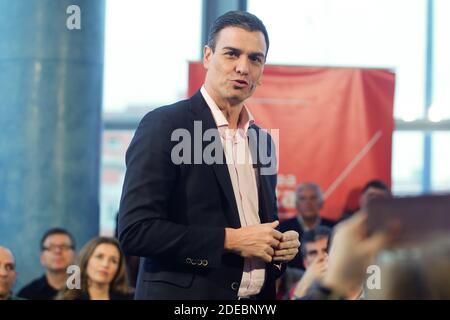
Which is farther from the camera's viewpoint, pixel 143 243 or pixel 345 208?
pixel 345 208

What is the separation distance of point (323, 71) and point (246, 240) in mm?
4724

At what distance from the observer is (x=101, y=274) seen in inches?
178

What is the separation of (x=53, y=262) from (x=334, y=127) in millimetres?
2594

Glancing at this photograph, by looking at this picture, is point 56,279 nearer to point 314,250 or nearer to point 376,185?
point 314,250

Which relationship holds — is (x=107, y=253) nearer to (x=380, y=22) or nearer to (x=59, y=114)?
(x=59, y=114)

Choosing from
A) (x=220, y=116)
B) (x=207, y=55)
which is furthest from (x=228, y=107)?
(x=207, y=55)

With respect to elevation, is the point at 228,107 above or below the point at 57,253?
above

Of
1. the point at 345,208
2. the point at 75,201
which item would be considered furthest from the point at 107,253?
the point at 345,208

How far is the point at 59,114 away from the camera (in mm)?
5684

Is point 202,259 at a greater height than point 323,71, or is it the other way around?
point 323,71

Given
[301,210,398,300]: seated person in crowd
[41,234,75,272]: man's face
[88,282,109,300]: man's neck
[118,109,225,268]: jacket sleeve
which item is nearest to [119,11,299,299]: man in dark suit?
[118,109,225,268]: jacket sleeve

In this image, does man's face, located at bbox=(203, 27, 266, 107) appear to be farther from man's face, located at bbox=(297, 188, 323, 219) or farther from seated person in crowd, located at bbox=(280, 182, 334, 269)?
man's face, located at bbox=(297, 188, 323, 219)

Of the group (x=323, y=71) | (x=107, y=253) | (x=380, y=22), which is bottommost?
(x=107, y=253)

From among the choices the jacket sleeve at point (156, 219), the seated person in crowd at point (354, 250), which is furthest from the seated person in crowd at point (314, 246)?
the seated person in crowd at point (354, 250)
